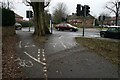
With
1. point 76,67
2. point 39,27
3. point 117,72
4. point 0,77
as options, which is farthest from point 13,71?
point 39,27

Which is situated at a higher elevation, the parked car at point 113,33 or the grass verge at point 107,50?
the parked car at point 113,33

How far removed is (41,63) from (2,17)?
15703mm

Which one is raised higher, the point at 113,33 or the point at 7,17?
the point at 7,17

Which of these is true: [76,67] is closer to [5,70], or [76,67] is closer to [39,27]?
[5,70]

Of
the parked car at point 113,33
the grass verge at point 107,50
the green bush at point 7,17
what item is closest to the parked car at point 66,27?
the parked car at point 113,33

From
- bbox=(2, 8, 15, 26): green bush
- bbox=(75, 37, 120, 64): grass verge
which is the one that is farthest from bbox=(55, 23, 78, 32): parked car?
bbox=(75, 37, 120, 64): grass verge

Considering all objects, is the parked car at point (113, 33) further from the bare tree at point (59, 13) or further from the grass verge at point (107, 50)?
the bare tree at point (59, 13)

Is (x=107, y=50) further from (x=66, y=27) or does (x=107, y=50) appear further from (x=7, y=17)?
(x=66, y=27)

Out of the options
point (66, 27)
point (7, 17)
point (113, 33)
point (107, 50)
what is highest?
point (7, 17)

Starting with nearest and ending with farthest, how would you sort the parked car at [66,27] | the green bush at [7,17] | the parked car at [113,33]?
the green bush at [7,17]
the parked car at [113,33]
the parked car at [66,27]

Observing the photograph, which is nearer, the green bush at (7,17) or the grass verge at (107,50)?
the grass verge at (107,50)

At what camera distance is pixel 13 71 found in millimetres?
8188

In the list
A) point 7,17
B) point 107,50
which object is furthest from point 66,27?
point 107,50

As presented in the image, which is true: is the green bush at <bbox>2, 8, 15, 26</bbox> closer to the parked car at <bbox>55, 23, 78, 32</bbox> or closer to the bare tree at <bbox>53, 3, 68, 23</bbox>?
the parked car at <bbox>55, 23, 78, 32</bbox>
